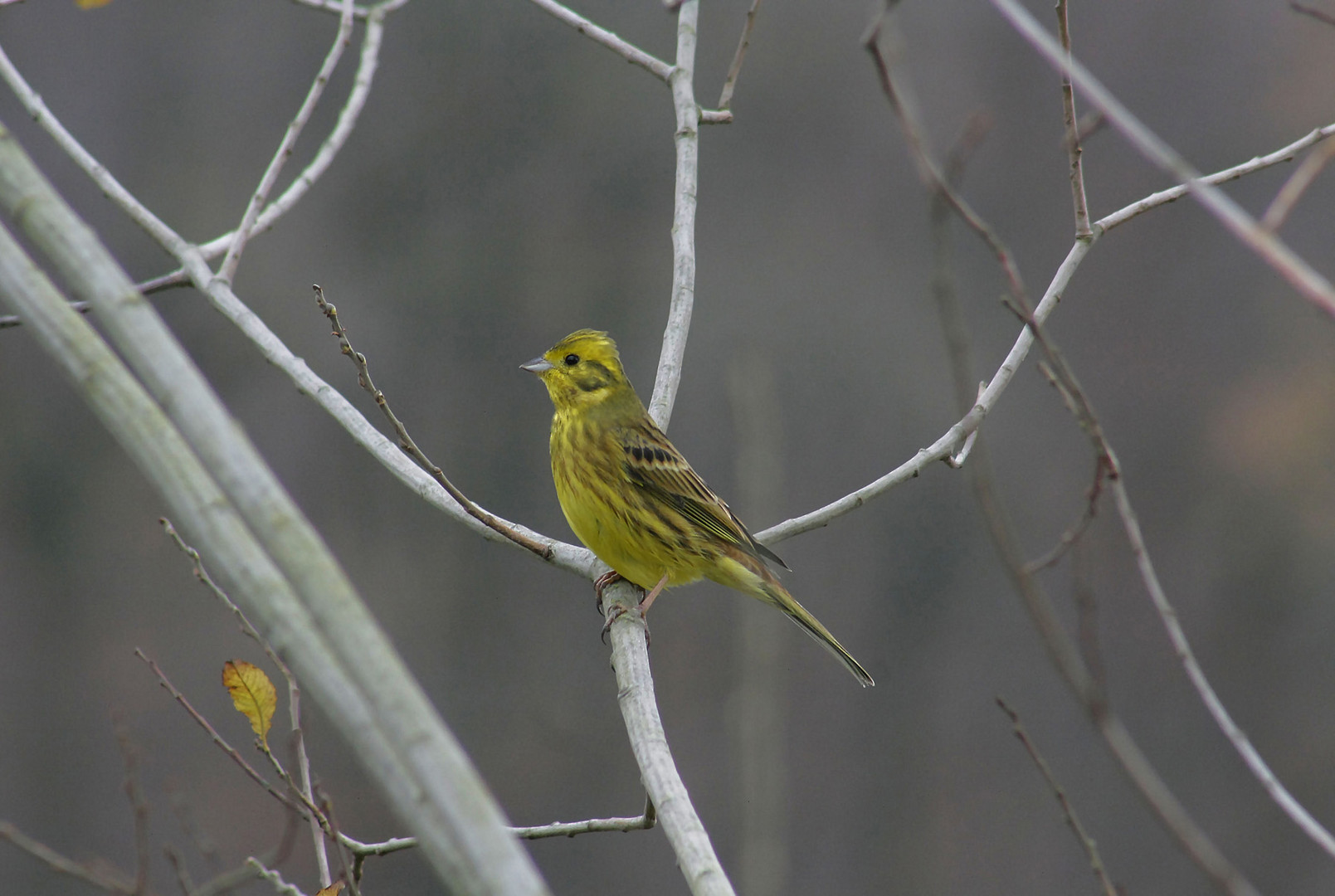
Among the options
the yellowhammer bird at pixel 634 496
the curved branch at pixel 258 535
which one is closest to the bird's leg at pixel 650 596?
the yellowhammer bird at pixel 634 496

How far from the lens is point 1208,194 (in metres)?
1.39

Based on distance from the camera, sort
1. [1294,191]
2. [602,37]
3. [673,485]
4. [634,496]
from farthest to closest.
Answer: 1. [673,485]
2. [634,496]
3. [602,37]
4. [1294,191]

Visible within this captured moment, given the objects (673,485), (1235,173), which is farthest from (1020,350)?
(673,485)

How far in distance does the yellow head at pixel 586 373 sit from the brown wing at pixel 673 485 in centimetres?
32

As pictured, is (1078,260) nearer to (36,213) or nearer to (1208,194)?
(1208,194)

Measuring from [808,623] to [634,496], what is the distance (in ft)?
3.47

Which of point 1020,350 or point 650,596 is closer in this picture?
point 1020,350

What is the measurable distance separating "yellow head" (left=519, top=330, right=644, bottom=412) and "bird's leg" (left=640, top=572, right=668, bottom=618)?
1069 millimetres

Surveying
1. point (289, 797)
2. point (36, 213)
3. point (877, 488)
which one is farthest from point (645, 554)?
point (36, 213)

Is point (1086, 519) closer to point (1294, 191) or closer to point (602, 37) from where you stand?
point (1294, 191)

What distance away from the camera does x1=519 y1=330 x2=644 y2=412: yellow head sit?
574 centimetres

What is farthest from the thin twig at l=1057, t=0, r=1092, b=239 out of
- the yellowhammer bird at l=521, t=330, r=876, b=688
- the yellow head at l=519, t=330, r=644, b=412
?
the yellow head at l=519, t=330, r=644, b=412

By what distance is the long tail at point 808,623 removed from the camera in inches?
206

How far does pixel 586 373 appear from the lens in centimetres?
578
